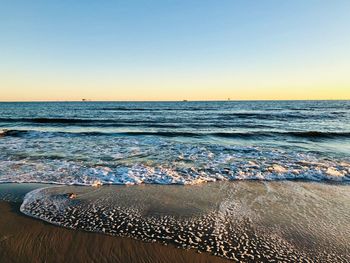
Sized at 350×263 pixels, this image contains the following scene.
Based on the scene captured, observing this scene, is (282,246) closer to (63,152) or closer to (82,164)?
(82,164)

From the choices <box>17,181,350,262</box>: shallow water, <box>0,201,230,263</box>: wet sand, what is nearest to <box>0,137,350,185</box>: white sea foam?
<box>17,181,350,262</box>: shallow water

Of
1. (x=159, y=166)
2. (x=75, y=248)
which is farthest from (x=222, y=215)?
(x=159, y=166)

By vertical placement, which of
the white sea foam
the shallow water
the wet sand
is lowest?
the white sea foam

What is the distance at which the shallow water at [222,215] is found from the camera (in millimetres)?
3559

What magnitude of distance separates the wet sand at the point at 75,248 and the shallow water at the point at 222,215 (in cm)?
19

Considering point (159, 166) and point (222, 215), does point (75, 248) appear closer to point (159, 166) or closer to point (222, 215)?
point (222, 215)

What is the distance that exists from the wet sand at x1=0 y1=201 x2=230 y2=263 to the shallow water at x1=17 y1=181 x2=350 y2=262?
188mm

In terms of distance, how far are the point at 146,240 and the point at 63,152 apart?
27.4ft

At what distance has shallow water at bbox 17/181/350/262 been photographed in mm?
3559

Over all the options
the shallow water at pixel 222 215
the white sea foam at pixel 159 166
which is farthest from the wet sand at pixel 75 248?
the white sea foam at pixel 159 166

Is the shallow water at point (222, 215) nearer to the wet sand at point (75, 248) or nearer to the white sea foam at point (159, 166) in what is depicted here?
the wet sand at point (75, 248)

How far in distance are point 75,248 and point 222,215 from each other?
250 cm

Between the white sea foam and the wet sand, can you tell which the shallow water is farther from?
the white sea foam

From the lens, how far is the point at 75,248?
3.48 metres
